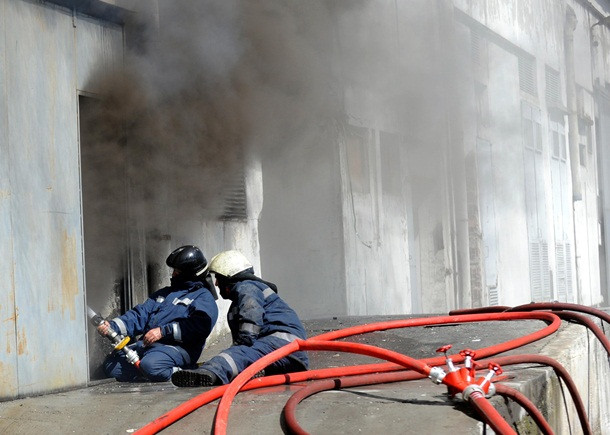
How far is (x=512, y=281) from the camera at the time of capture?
589 inches

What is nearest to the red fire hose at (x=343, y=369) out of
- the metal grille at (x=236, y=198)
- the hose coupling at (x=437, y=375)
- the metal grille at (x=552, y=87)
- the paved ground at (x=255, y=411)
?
the paved ground at (x=255, y=411)

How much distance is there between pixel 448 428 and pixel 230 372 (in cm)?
172

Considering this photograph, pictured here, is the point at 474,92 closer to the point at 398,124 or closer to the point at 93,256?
the point at 398,124

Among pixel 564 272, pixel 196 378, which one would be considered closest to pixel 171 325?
pixel 196 378

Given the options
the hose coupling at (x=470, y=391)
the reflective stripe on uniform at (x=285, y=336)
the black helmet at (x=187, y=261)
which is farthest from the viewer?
the black helmet at (x=187, y=261)

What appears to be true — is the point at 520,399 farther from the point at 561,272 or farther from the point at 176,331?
the point at 561,272

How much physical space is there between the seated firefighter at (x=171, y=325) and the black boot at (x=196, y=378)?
788mm

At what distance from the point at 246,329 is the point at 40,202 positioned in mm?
1487

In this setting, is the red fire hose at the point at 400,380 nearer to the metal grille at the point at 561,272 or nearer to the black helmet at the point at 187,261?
the black helmet at the point at 187,261

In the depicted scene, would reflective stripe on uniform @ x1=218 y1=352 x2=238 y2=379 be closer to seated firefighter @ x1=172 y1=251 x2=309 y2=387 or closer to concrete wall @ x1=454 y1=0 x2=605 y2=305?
seated firefighter @ x1=172 y1=251 x2=309 y2=387

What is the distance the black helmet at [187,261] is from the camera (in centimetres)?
625

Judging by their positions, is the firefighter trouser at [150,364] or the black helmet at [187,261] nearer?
the firefighter trouser at [150,364]

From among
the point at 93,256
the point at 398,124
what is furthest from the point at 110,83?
the point at 398,124

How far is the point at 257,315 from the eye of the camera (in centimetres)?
522
